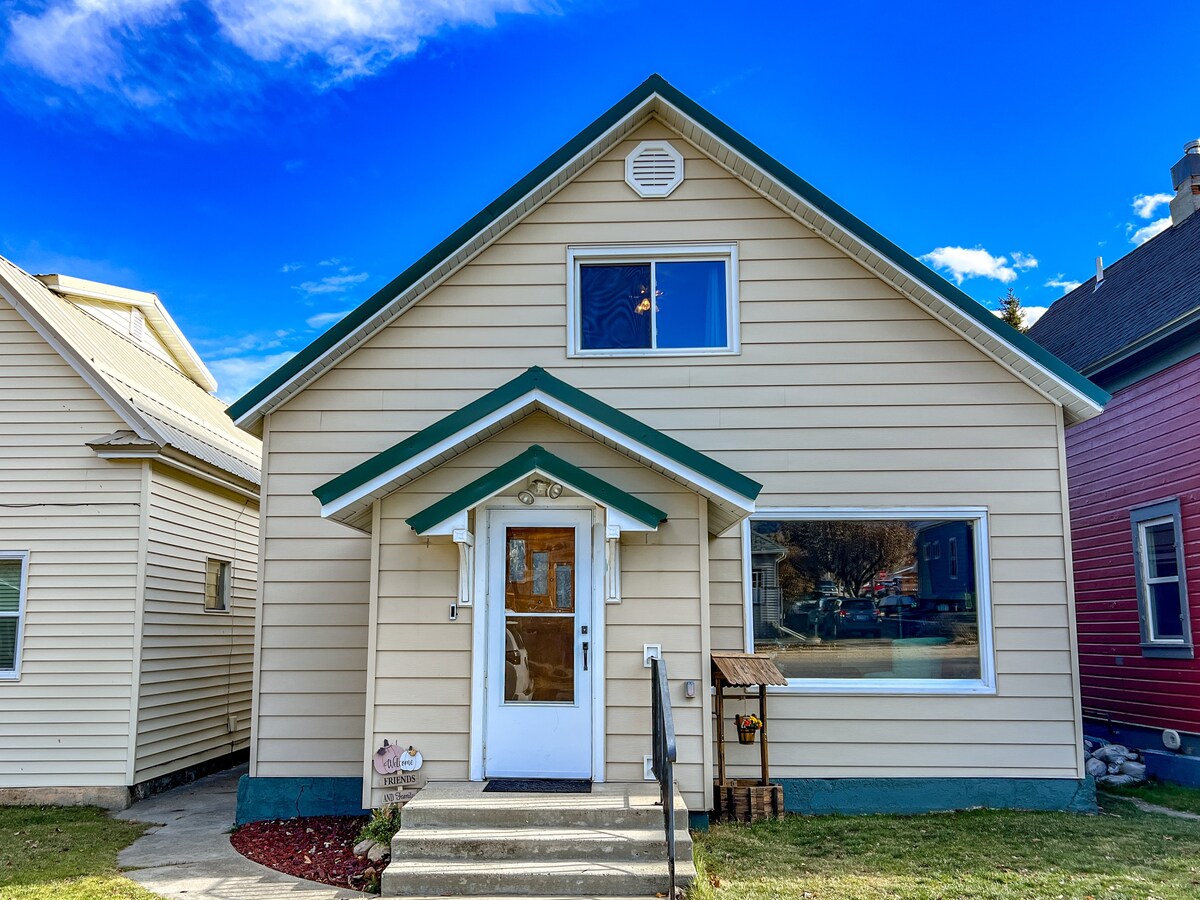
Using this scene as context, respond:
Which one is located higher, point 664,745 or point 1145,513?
point 1145,513

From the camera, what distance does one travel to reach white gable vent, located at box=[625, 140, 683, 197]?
29.2ft

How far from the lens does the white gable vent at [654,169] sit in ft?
29.2

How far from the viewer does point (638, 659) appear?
23.1 ft

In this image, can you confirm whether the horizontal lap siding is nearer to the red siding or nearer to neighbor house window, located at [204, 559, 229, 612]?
neighbor house window, located at [204, 559, 229, 612]

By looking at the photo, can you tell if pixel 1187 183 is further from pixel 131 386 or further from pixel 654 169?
pixel 131 386

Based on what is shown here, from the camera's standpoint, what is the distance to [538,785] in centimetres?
674

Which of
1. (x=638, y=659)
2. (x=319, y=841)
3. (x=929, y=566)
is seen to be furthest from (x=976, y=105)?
(x=319, y=841)

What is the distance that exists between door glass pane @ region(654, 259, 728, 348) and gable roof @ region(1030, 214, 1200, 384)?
190 inches

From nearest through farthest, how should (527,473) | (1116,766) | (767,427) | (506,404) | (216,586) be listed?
(527,473), (506,404), (767,427), (1116,766), (216,586)

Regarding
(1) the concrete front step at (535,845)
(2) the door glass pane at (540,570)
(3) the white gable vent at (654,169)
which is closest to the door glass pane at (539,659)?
(2) the door glass pane at (540,570)

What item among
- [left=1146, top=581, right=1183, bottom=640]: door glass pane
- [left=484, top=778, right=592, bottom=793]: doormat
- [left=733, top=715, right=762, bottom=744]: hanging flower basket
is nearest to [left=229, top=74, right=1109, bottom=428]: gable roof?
[left=1146, top=581, right=1183, bottom=640]: door glass pane

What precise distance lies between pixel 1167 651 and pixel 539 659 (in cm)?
718

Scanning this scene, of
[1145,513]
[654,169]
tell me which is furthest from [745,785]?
[1145,513]

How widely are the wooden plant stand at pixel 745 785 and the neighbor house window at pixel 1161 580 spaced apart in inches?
202
